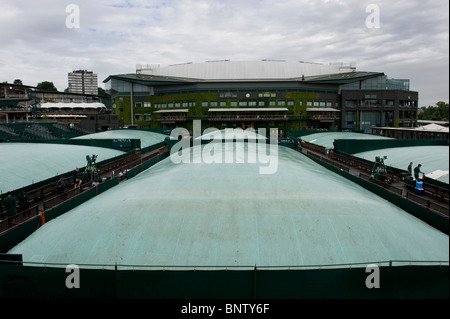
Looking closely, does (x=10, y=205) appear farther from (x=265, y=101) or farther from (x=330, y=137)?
(x=265, y=101)

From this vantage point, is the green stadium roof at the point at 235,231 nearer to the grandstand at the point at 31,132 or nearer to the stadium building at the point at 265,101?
the grandstand at the point at 31,132

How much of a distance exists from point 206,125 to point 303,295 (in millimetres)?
84195

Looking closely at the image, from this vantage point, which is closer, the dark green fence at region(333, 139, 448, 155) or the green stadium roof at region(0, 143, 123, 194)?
the green stadium roof at region(0, 143, 123, 194)

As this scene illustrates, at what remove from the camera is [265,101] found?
92562 millimetres

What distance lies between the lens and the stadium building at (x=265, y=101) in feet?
302

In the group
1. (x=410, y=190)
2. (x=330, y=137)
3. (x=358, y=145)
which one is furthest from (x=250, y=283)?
(x=330, y=137)

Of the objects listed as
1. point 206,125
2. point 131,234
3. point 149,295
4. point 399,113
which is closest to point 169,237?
point 131,234

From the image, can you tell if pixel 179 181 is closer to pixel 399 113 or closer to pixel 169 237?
pixel 169 237

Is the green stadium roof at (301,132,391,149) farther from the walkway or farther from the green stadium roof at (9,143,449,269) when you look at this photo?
the green stadium roof at (9,143,449,269)

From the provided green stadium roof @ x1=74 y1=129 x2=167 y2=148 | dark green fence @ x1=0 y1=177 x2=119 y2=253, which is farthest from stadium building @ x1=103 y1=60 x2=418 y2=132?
dark green fence @ x1=0 y1=177 x2=119 y2=253

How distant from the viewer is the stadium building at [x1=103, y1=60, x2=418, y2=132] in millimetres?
92062

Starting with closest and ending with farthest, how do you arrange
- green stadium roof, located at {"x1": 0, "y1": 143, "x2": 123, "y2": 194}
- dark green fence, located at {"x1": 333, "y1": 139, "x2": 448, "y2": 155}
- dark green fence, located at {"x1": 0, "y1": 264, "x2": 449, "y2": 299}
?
1. dark green fence, located at {"x1": 0, "y1": 264, "x2": 449, "y2": 299}
2. green stadium roof, located at {"x1": 0, "y1": 143, "x2": 123, "y2": 194}
3. dark green fence, located at {"x1": 333, "y1": 139, "x2": 448, "y2": 155}

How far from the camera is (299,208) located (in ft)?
47.0

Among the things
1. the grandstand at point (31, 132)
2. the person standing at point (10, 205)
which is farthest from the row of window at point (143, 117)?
the person standing at point (10, 205)
